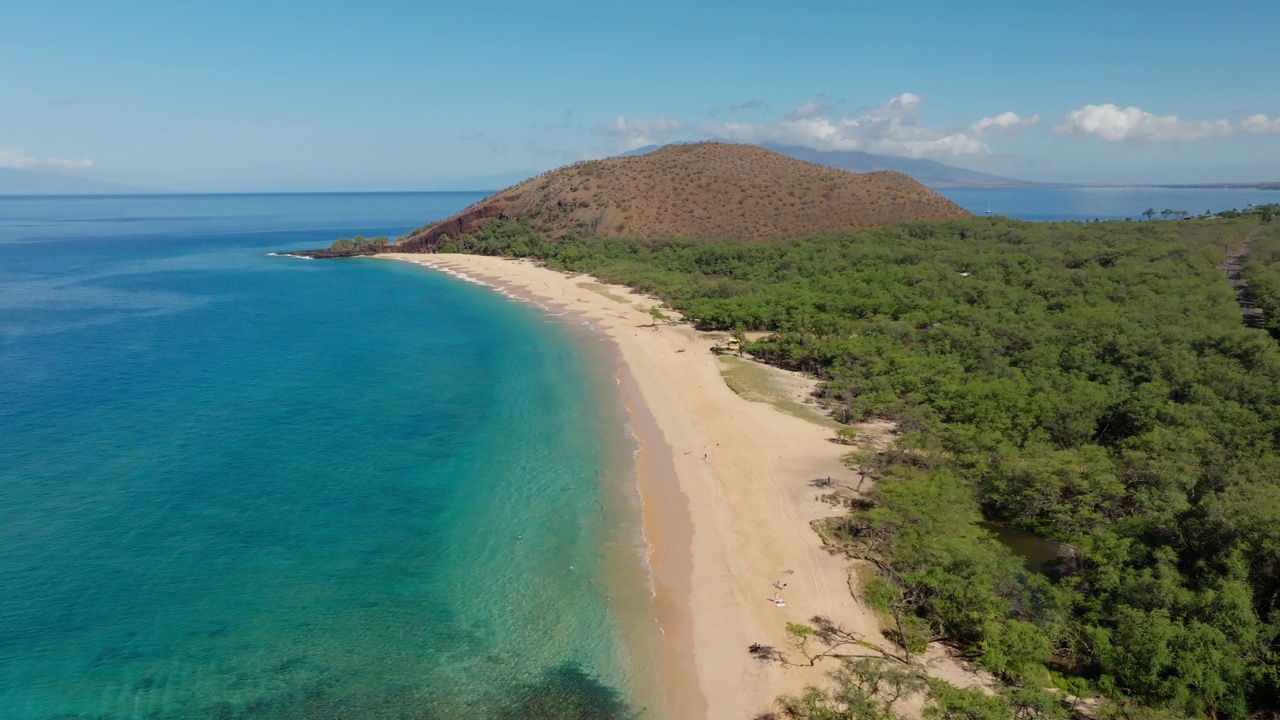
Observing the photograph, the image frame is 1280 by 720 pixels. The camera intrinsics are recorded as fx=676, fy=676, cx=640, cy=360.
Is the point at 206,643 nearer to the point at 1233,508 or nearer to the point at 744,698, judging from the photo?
the point at 744,698

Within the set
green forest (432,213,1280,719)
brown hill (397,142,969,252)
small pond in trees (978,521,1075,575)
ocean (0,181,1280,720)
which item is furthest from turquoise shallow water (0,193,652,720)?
brown hill (397,142,969,252)

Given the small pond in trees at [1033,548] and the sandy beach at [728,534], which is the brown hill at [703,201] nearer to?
the sandy beach at [728,534]

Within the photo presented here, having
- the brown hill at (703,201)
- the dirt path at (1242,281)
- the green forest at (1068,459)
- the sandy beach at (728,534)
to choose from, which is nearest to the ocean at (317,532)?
the sandy beach at (728,534)

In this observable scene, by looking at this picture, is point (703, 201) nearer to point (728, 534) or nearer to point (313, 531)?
point (728, 534)

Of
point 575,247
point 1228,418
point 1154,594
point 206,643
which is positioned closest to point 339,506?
point 206,643

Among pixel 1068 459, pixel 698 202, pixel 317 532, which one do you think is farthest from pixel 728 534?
pixel 698 202

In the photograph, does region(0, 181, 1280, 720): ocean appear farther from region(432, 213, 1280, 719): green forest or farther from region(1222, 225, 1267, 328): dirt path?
region(1222, 225, 1267, 328): dirt path
